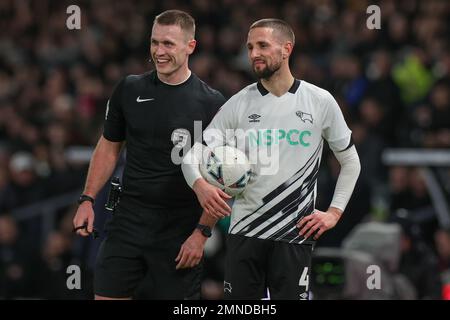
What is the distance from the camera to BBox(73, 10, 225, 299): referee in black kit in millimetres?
6082

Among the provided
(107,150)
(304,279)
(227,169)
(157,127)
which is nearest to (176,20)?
(157,127)

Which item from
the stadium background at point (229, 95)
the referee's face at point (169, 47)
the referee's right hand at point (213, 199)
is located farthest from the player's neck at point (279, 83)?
the stadium background at point (229, 95)

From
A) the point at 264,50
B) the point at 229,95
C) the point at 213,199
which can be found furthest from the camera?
the point at 229,95

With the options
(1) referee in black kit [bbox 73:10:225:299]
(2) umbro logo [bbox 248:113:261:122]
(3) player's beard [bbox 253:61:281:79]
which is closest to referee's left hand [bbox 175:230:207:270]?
(1) referee in black kit [bbox 73:10:225:299]

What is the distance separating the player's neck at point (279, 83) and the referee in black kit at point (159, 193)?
1.58 feet

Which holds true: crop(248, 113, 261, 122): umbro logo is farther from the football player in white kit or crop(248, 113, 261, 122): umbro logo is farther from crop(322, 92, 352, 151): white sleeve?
crop(322, 92, 352, 151): white sleeve

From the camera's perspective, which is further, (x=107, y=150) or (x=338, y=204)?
(x=107, y=150)

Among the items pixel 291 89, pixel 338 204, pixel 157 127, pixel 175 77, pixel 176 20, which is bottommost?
pixel 338 204

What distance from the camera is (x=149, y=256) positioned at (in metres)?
6.15

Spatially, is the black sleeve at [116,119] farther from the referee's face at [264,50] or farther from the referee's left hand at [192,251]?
the referee's face at [264,50]

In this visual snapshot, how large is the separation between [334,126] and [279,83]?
1.35 ft

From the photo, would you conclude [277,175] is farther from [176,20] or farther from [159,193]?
[176,20]
